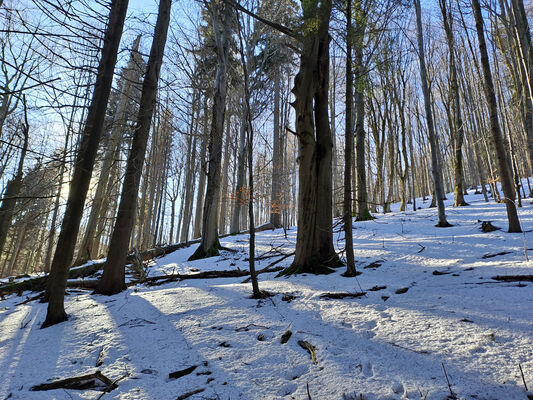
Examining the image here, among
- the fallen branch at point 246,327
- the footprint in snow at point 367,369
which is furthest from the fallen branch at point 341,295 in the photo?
the footprint in snow at point 367,369

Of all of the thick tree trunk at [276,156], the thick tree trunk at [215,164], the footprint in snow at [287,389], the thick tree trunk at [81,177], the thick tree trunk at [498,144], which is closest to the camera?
the footprint in snow at [287,389]

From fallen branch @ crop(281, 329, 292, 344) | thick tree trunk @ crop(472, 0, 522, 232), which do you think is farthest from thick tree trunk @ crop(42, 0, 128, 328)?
thick tree trunk @ crop(472, 0, 522, 232)

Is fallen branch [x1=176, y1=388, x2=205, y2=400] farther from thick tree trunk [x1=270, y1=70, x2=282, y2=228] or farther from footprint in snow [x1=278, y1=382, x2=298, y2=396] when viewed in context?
thick tree trunk [x1=270, y1=70, x2=282, y2=228]

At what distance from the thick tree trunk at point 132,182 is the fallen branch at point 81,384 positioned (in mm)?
2637

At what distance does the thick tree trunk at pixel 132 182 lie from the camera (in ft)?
13.6

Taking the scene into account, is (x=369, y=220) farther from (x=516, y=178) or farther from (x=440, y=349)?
(x=440, y=349)

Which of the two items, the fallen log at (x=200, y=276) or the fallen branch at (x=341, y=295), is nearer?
the fallen branch at (x=341, y=295)

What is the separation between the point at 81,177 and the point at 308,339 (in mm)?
3065

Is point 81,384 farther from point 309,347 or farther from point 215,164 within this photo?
point 215,164

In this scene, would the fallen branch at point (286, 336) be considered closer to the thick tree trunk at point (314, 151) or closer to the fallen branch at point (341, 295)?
the fallen branch at point (341, 295)

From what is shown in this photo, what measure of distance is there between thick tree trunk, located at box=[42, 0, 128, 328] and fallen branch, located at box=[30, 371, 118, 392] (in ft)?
5.04

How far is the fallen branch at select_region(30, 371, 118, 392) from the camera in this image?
5.27 feet

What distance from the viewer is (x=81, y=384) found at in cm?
163

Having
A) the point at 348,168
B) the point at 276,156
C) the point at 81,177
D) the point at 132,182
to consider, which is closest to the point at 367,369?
the point at 348,168
